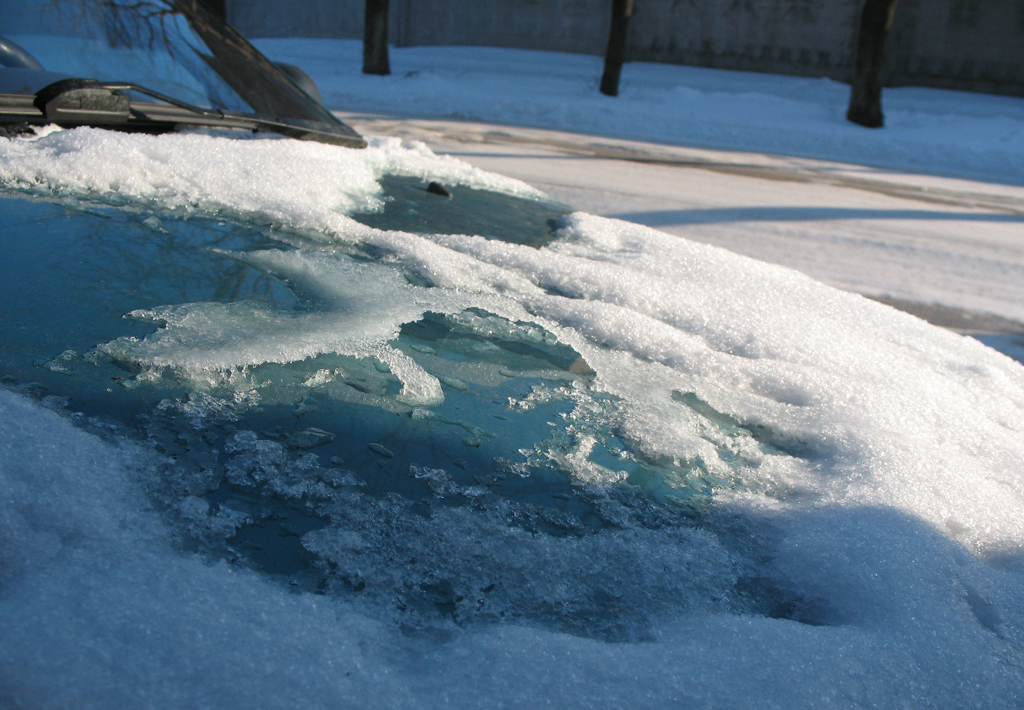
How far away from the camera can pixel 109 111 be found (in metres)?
2.16

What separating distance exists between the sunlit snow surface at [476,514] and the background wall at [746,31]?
53.6 ft

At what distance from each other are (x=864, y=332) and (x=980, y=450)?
69 centimetres

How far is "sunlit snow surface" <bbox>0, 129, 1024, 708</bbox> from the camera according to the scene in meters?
0.84

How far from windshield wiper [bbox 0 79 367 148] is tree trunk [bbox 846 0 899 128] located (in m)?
11.7

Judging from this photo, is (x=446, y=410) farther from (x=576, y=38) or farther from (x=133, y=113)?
(x=576, y=38)

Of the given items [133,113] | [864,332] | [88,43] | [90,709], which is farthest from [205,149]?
[864,332]

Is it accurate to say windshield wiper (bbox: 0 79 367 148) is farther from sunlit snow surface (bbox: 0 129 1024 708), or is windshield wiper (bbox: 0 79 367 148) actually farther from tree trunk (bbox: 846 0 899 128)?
tree trunk (bbox: 846 0 899 128)

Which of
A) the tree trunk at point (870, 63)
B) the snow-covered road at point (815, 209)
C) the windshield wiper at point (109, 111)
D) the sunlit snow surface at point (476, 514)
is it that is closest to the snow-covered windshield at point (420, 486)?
the sunlit snow surface at point (476, 514)

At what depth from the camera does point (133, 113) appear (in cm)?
222

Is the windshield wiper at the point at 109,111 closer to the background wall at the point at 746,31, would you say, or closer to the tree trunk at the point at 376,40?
the tree trunk at the point at 376,40

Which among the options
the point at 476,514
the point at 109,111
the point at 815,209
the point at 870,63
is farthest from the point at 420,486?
the point at 870,63

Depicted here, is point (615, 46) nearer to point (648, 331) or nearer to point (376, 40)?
point (376, 40)

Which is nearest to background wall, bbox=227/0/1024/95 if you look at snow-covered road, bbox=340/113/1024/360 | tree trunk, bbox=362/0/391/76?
tree trunk, bbox=362/0/391/76

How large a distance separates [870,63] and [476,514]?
1324 cm
